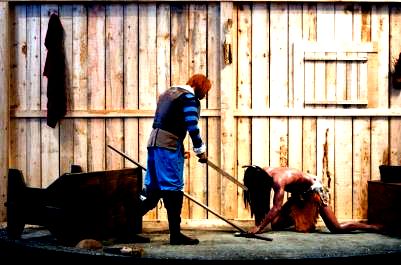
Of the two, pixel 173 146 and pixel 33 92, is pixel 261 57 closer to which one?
pixel 173 146

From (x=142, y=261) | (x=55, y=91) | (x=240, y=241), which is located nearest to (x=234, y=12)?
(x=55, y=91)

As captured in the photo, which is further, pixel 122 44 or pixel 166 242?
pixel 122 44

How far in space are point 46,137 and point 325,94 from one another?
4.08m

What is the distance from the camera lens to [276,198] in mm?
6441

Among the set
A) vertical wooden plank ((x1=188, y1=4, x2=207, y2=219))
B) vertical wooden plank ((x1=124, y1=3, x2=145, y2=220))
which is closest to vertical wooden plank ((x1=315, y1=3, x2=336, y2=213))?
vertical wooden plank ((x1=188, y1=4, x2=207, y2=219))

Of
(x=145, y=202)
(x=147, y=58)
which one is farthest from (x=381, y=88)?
(x=145, y=202)

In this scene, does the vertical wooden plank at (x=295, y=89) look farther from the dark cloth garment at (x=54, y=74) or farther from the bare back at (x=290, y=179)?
the dark cloth garment at (x=54, y=74)

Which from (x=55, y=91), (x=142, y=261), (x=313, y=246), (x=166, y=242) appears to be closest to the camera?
(x=142, y=261)

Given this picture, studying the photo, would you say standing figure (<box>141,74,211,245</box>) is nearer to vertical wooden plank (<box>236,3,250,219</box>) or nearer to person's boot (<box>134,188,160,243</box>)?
person's boot (<box>134,188,160,243</box>)

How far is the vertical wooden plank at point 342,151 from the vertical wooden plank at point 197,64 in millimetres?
1912

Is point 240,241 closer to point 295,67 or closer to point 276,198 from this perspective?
point 276,198

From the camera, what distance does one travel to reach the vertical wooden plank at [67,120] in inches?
297

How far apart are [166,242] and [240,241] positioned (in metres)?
0.88

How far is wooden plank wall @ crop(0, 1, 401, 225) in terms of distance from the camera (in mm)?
7543
